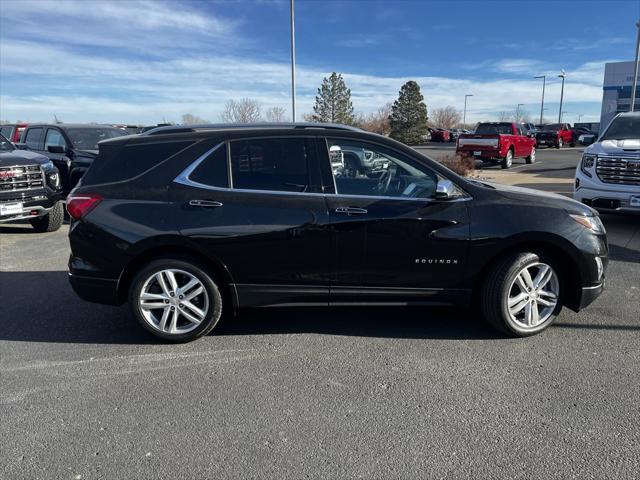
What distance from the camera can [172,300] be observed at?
4145 mm

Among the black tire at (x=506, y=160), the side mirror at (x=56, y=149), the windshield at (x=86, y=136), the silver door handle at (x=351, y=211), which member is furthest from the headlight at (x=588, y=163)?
the black tire at (x=506, y=160)

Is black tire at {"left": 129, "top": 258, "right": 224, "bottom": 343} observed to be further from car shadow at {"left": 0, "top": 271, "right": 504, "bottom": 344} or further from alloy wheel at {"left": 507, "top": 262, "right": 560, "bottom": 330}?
alloy wheel at {"left": 507, "top": 262, "right": 560, "bottom": 330}

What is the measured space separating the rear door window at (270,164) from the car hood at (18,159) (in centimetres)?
596

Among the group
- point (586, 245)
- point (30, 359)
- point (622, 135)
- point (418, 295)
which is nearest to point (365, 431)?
A: point (418, 295)

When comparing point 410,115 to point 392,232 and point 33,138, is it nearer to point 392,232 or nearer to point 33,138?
point 33,138

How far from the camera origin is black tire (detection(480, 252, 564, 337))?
4098mm

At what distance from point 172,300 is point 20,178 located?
5863 mm

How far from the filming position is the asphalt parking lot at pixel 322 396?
2.73 metres

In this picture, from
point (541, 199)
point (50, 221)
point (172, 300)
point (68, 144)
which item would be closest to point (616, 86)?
point (68, 144)

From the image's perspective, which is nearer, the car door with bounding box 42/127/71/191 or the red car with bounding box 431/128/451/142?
the car door with bounding box 42/127/71/191

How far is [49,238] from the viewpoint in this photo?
875 cm

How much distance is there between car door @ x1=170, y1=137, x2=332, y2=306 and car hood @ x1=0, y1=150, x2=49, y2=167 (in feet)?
18.9

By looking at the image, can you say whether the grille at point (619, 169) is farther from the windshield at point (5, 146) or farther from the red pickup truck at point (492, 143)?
the red pickup truck at point (492, 143)

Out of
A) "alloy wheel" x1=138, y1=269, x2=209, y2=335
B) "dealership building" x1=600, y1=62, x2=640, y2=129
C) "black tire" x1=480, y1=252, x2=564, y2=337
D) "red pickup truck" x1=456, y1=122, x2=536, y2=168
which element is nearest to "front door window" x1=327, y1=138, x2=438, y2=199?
"black tire" x1=480, y1=252, x2=564, y2=337
